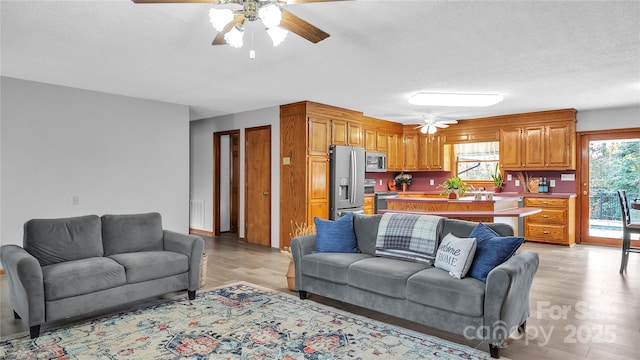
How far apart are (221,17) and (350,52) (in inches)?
69.6

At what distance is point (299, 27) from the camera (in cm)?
260

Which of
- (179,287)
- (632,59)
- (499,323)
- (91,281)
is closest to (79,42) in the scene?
(91,281)

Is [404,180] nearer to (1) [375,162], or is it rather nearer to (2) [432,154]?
(2) [432,154]

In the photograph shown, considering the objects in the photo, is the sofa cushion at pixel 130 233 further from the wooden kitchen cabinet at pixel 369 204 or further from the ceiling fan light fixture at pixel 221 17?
the wooden kitchen cabinet at pixel 369 204

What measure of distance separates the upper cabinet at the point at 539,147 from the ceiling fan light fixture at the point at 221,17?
6705 mm

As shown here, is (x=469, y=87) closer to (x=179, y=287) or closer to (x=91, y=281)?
(x=179, y=287)

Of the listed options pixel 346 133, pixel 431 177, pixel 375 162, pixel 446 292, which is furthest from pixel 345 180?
pixel 446 292

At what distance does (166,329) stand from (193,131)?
237 inches

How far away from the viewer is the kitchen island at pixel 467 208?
5.09 meters

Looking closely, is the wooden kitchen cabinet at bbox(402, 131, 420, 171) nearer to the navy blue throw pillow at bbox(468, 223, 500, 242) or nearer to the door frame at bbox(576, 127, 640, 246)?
the door frame at bbox(576, 127, 640, 246)

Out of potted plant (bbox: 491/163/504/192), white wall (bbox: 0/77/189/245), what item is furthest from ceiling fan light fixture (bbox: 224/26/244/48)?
potted plant (bbox: 491/163/504/192)

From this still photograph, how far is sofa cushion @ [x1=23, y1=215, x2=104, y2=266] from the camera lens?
3475 millimetres

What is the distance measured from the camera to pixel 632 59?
402cm

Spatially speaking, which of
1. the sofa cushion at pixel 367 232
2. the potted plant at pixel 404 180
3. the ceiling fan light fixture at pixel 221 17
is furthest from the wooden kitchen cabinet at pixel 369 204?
the ceiling fan light fixture at pixel 221 17
